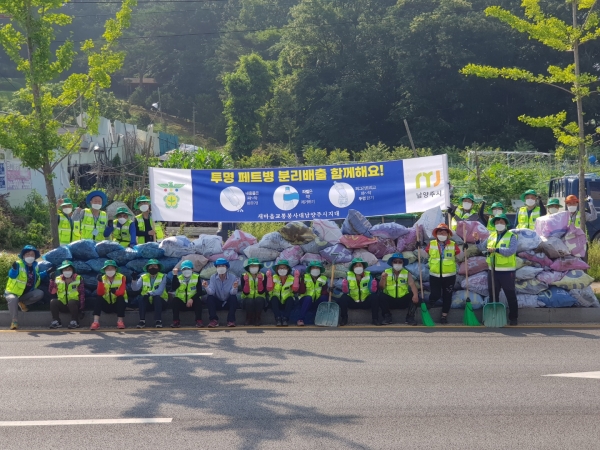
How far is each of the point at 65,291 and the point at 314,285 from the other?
3.91 m

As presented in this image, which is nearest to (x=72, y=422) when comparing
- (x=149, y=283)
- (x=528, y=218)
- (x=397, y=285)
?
(x=149, y=283)

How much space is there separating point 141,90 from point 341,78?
30255mm

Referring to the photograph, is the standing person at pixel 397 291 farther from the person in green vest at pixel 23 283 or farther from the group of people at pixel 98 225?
the person in green vest at pixel 23 283

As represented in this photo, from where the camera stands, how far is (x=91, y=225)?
1344cm

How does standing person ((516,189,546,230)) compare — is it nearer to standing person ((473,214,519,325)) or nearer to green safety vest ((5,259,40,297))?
standing person ((473,214,519,325))

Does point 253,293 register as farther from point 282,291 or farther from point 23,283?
point 23,283

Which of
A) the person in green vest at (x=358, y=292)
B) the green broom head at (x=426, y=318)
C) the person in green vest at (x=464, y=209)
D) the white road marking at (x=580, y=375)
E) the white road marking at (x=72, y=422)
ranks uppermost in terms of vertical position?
the person in green vest at (x=464, y=209)

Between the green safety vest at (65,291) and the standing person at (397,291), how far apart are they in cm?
481

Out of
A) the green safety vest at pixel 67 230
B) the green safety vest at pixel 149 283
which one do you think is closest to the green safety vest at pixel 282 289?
the green safety vest at pixel 149 283

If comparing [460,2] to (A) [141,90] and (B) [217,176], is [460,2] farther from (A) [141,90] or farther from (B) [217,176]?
(B) [217,176]

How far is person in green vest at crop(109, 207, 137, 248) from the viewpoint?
44.3 feet

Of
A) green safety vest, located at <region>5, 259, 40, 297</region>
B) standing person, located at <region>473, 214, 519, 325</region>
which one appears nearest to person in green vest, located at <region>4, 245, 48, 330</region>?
green safety vest, located at <region>5, 259, 40, 297</region>

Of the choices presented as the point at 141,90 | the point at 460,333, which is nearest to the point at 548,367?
the point at 460,333

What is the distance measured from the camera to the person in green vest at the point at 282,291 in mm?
11789
